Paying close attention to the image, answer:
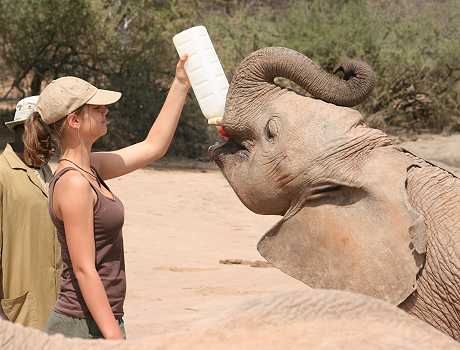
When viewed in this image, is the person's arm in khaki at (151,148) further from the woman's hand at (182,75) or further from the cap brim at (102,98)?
the cap brim at (102,98)

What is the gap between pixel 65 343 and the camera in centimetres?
178

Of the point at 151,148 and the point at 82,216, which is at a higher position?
the point at 82,216

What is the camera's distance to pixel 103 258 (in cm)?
324

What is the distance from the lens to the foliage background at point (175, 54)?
1756 centimetres

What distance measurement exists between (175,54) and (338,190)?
48.1ft

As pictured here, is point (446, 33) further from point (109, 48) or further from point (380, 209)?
point (380, 209)

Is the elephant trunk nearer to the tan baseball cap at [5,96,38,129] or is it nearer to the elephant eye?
the elephant eye

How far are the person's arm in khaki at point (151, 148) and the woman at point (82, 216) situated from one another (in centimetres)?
24

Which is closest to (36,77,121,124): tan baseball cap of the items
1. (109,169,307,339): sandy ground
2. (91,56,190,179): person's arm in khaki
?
(91,56,190,179): person's arm in khaki

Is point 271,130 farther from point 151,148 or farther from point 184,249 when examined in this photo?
point 184,249

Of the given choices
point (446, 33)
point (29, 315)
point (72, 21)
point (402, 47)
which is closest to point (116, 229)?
point (29, 315)

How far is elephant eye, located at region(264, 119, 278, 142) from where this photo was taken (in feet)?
13.6

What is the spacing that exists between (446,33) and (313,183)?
63.5 feet

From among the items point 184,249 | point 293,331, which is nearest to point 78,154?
point 293,331
